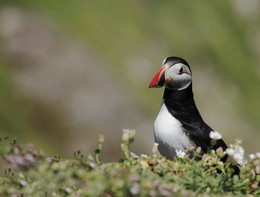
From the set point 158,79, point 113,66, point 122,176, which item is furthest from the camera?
point 113,66

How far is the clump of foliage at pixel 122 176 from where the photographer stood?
10.3 feet

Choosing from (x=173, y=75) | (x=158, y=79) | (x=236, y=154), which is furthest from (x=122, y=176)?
(x=173, y=75)

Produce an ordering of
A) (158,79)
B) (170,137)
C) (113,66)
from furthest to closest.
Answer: (113,66) < (158,79) < (170,137)

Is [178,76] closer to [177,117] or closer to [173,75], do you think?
[173,75]

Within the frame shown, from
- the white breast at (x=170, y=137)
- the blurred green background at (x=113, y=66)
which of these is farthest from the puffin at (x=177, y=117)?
the blurred green background at (x=113, y=66)

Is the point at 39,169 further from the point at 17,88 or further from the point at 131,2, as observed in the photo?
the point at 131,2

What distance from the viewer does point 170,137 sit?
5.26 m

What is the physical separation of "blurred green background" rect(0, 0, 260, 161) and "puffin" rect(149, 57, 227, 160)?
6.46 meters

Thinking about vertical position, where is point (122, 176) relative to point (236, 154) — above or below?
below

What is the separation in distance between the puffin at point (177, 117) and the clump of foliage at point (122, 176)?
109cm

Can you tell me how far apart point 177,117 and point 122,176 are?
2.50 meters

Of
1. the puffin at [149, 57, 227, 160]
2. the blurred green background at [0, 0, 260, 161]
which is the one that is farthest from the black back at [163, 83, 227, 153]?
the blurred green background at [0, 0, 260, 161]

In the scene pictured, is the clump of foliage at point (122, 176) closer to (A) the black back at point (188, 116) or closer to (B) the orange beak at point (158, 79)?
(A) the black back at point (188, 116)

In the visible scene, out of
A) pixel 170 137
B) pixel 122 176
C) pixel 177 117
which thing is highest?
pixel 177 117
